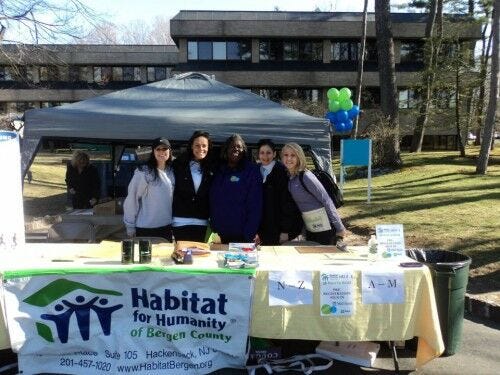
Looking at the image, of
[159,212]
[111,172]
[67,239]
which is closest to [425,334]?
[159,212]

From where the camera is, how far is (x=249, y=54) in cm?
3600

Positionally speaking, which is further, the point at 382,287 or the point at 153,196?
the point at 153,196

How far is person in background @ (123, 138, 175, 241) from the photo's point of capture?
504 centimetres

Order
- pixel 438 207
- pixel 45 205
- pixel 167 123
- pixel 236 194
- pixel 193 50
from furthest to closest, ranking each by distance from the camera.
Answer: pixel 193 50 < pixel 45 205 < pixel 438 207 < pixel 167 123 < pixel 236 194

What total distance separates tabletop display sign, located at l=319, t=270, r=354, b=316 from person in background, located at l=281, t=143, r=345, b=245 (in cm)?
148

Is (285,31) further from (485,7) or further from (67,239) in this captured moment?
(67,239)

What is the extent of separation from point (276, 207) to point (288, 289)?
1627 mm

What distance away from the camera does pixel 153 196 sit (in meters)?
5.10

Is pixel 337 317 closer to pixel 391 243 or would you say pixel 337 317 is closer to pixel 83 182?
pixel 391 243

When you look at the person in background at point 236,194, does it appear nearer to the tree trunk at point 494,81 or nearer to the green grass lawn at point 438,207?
the green grass lawn at point 438,207

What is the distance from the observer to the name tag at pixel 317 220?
5.34 meters

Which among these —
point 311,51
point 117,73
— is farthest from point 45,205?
point 117,73

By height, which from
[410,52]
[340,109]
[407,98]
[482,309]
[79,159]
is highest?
[410,52]

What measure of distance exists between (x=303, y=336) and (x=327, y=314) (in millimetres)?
231
